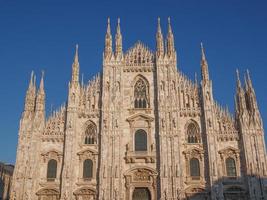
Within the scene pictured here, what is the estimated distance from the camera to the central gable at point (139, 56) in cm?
3934

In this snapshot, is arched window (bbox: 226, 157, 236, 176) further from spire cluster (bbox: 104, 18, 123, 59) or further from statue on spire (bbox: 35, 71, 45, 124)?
statue on spire (bbox: 35, 71, 45, 124)

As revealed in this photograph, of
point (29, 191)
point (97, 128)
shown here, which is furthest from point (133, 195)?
point (29, 191)

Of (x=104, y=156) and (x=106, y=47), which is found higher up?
(x=106, y=47)

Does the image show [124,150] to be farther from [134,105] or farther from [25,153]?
[25,153]

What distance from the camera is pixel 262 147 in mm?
34094

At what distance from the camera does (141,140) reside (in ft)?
119

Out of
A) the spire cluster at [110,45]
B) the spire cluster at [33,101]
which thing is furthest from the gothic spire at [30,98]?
the spire cluster at [110,45]

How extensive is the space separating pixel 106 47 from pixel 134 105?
7735 mm

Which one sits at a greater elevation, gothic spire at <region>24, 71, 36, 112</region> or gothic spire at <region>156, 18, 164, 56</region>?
gothic spire at <region>156, 18, 164, 56</region>

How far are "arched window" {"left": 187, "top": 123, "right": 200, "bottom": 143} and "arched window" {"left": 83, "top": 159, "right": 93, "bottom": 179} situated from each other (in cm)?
1054

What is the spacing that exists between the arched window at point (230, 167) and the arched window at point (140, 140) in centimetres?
854

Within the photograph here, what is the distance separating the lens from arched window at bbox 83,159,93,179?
35125 millimetres

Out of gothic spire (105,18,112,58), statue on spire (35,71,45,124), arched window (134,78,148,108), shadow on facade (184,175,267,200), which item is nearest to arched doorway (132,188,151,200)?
shadow on facade (184,175,267,200)

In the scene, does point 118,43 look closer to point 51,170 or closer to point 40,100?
point 40,100
